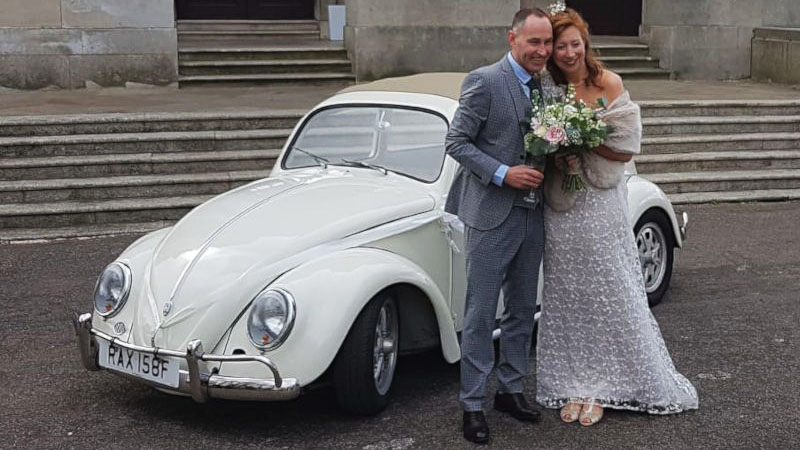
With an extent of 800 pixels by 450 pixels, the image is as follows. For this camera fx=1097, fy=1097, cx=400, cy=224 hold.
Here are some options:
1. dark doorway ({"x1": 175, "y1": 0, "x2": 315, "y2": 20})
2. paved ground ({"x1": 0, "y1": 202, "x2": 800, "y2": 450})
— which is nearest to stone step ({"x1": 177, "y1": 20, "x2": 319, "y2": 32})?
dark doorway ({"x1": 175, "y1": 0, "x2": 315, "y2": 20})

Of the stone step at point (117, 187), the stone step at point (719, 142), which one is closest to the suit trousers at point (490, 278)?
the stone step at point (117, 187)

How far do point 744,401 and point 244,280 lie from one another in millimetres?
2482

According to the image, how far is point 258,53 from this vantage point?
1483 centimetres

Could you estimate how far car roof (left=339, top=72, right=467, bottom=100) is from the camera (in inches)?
245

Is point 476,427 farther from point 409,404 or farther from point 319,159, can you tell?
point 319,159

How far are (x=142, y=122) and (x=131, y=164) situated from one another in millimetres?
750

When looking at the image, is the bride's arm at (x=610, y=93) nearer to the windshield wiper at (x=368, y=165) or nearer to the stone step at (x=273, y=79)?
the windshield wiper at (x=368, y=165)

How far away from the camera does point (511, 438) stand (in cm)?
489

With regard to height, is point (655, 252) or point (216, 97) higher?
point (216, 97)

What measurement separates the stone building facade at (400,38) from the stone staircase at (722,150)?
8.93 ft

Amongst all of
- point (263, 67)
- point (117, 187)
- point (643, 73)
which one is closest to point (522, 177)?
point (117, 187)

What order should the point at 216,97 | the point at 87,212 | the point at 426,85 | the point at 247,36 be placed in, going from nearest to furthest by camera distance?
1. the point at 426,85
2. the point at 87,212
3. the point at 216,97
4. the point at 247,36

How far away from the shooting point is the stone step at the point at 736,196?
35.0 feet

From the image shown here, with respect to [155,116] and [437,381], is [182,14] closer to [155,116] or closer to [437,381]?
[155,116]
